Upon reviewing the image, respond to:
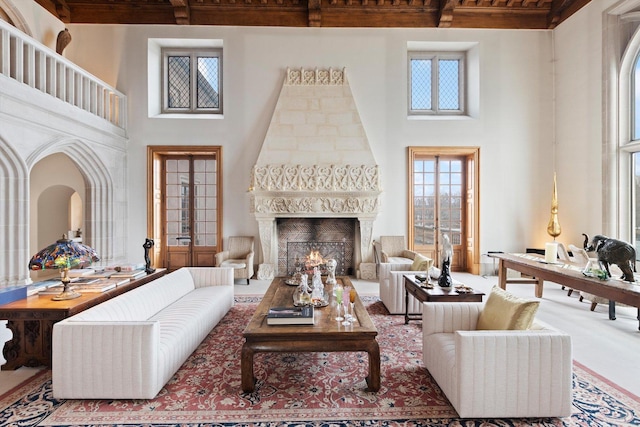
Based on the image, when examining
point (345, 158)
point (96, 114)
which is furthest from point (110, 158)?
point (345, 158)

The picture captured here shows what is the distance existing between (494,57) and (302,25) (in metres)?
4.27

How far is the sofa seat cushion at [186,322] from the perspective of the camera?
2671mm

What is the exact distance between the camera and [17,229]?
470 cm

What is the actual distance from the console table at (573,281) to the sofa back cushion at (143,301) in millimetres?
4586

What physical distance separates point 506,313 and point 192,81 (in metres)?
7.66

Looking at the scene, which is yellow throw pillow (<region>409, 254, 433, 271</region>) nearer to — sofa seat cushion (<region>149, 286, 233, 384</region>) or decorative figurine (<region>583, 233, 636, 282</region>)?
decorative figurine (<region>583, 233, 636, 282</region>)

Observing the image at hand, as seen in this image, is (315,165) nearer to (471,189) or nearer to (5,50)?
(471,189)

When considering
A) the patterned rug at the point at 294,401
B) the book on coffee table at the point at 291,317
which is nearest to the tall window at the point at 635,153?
the patterned rug at the point at 294,401

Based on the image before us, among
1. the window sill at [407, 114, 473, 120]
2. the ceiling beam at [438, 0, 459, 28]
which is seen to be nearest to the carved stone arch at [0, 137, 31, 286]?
the window sill at [407, 114, 473, 120]

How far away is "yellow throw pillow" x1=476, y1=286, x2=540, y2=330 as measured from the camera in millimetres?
2340

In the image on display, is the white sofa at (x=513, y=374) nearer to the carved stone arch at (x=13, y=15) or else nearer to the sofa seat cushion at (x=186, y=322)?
the sofa seat cushion at (x=186, y=322)

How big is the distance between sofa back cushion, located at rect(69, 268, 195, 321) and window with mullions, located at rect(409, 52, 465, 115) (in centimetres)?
609

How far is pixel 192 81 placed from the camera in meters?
7.58

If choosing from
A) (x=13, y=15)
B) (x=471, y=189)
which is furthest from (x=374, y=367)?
(x=13, y=15)
